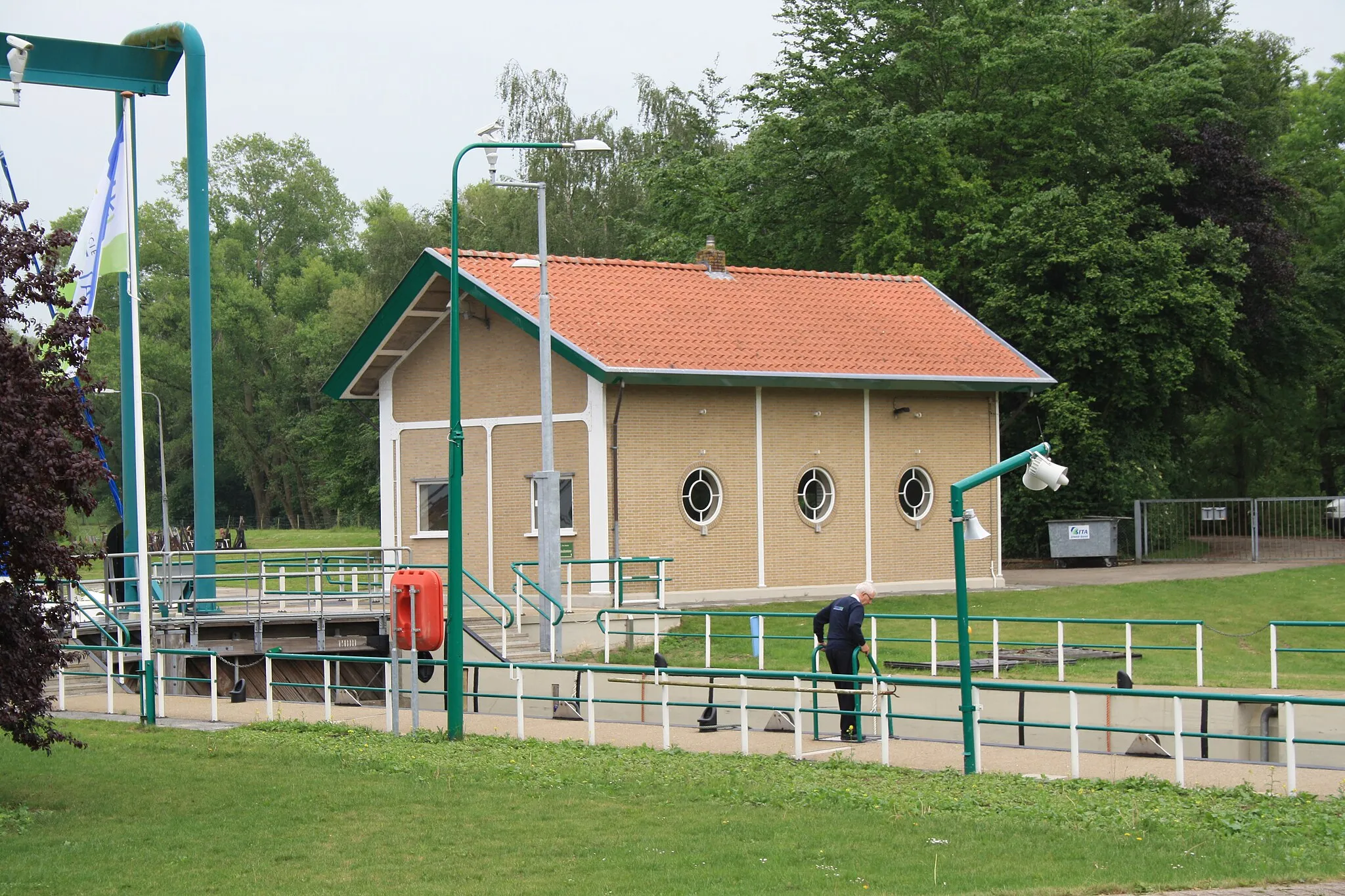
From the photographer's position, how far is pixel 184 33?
2434cm

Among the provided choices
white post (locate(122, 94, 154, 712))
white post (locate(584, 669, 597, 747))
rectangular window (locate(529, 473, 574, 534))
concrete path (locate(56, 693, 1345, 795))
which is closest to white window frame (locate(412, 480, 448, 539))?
rectangular window (locate(529, 473, 574, 534))

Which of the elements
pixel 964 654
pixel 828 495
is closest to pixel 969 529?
pixel 964 654

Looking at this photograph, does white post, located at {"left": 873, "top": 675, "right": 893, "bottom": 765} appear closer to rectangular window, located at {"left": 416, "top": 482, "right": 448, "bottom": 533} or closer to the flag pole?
the flag pole

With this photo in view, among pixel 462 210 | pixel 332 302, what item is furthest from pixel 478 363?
pixel 332 302

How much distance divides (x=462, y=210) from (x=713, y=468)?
37419 millimetres

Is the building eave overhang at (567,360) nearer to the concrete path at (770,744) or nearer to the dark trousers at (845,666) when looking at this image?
the concrete path at (770,744)

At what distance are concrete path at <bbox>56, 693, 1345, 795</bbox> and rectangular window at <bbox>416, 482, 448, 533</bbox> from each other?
10.4 metres

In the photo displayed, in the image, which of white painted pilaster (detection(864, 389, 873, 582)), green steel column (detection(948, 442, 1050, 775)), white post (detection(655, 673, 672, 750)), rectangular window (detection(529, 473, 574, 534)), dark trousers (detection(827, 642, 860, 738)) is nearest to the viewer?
green steel column (detection(948, 442, 1050, 775))

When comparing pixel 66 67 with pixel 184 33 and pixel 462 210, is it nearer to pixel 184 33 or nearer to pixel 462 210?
pixel 184 33

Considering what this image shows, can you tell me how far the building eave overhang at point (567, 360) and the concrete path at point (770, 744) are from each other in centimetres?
Result: 944

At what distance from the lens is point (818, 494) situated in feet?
100

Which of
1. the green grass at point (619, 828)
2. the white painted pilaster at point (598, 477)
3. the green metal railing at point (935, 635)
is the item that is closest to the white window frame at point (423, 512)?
the white painted pilaster at point (598, 477)

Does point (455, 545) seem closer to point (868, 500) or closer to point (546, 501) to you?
point (546, 501)

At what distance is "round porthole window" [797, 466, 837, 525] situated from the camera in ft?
99.7
